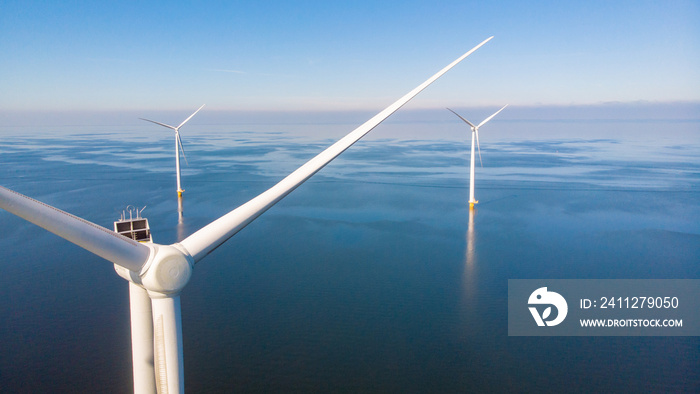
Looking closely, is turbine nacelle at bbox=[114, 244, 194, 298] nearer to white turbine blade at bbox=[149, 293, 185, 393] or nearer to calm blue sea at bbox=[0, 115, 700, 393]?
white turbine blade at bbox=[149, 293, 185, 393]

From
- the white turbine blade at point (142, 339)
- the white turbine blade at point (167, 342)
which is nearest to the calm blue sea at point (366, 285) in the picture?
the white turbine blade at point (142, 339)

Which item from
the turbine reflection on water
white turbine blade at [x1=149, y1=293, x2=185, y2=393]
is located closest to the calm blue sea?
the turbine reflection on water

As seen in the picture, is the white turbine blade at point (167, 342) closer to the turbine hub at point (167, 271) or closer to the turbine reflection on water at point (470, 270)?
the turbine hub at point (167, 271)

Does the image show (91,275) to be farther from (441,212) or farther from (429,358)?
(441,212)

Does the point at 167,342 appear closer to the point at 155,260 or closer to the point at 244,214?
the point at 155,260

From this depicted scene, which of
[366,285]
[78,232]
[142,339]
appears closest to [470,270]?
[366,285]
